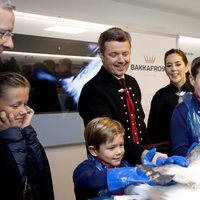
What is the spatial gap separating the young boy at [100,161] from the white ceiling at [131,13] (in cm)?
187

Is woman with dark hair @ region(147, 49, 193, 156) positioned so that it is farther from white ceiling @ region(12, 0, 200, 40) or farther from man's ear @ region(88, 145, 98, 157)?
white ceiling @ region(12, 0, 200, 40)

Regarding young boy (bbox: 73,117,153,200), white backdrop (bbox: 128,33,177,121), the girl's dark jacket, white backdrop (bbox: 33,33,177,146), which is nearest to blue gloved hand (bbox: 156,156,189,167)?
young boy (bbox: 73,117,153,200)

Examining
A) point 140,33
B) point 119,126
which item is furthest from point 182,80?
point 140,33

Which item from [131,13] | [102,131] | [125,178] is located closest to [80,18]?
[131,13]

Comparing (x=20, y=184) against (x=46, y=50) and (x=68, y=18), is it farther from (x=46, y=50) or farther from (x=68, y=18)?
(x=68, y=18)

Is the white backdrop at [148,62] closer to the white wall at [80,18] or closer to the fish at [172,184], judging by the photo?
the white wall at [80,18]

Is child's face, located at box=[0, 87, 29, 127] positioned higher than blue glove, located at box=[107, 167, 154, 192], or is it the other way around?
child's face, located at box=[0, 87, 29, 127]

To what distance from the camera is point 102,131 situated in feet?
4.25

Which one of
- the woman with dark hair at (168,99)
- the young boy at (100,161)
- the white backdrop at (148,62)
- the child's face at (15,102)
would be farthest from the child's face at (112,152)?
the white backdrop at (148,62)

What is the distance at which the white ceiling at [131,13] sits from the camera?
310cm

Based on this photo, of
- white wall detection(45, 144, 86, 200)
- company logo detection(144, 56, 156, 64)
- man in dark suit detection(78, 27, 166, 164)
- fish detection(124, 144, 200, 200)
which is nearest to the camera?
fish detection(124, 144, 200, 200)

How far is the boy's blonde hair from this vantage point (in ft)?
4.26

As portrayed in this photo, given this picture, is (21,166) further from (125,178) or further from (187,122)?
(187,122)

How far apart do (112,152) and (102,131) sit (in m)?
0.09
